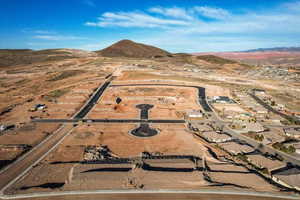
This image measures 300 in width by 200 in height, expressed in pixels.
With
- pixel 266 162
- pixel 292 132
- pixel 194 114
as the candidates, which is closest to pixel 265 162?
pixel 266 162

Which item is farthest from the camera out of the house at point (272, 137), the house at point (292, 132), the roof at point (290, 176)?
the house at point (292, 132)

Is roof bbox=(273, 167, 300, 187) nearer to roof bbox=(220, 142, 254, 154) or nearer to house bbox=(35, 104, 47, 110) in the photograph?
Answer: roof bbox=(220, 142, 254, 154)

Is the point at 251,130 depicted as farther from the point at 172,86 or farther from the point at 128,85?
the point at 128,85

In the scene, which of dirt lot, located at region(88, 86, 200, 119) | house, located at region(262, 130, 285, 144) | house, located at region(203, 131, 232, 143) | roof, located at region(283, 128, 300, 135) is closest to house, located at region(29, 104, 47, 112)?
dirt lot, located at region(88, 86, 200, 119)

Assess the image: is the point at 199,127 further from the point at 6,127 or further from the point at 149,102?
the point at 6,127

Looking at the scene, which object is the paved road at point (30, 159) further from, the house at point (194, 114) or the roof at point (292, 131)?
the roof at point (292, 131)

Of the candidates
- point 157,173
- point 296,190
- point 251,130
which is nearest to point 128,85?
point 251,130

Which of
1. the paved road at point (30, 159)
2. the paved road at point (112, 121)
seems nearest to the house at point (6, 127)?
the paved road at point (112, 121)
